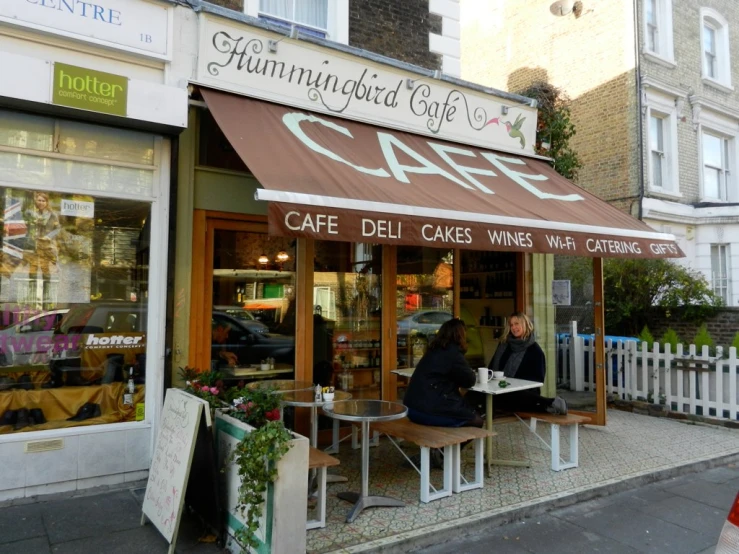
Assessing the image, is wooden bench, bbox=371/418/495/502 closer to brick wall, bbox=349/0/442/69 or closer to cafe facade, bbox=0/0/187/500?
cafe facade, bbox=0/0/187/500

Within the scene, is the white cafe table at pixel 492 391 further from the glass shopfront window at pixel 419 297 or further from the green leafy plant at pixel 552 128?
the green leafy plant at pixel 552 128

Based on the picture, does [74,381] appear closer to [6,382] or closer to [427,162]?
[6,382]

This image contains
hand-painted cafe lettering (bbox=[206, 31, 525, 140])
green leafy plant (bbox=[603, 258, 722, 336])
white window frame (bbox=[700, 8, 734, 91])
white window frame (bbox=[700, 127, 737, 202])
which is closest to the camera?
hand-painted cafe lettering (bbox=[206, 31, 525, 140])

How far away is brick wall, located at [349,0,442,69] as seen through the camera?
7.22 meters

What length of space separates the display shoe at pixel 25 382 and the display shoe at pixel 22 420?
0.19 metres

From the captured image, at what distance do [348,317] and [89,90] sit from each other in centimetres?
374

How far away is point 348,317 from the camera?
23.1 ft

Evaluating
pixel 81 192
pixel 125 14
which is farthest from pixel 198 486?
pixel 125 14

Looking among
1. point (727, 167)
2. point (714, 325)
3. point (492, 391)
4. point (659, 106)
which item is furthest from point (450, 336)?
point (727, 167)

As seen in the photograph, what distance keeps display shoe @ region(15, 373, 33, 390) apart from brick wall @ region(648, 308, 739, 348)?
38.5ft

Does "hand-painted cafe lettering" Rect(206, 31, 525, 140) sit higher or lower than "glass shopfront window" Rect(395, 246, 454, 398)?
higher

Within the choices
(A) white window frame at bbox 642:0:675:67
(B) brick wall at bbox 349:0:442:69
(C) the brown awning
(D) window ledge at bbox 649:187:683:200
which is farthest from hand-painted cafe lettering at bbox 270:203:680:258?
(A) white window frame at bbox 642:0:675:67

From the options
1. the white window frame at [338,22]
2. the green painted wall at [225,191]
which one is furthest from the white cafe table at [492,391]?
the white window frame at [338,22]

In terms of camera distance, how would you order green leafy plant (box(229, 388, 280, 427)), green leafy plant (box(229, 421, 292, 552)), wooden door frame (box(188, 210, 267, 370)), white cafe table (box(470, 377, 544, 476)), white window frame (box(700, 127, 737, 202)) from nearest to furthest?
green leafy plant (box(229, 421, 292, 552)), green leafy plant (box(229, 388, 280, 427)), white cafe table (box(470, 377, 544, 476)), wooden door frame (box(188, 210, 267, 370)), white window frame (box(700, 127, 737, 202))
